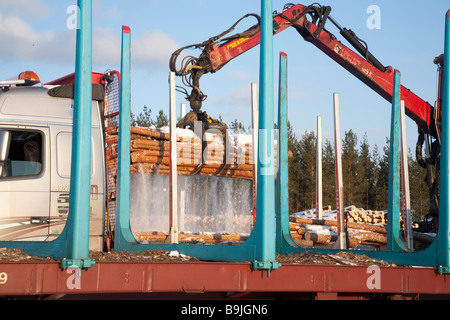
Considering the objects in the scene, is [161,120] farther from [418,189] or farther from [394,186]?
[394,186]

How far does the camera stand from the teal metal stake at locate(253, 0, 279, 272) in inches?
182

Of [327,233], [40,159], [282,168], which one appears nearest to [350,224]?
[327,233]

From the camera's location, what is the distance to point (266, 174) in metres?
4.65

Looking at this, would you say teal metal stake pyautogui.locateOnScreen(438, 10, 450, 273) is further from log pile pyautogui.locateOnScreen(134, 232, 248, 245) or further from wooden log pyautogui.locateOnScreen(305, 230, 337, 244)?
wooden log pyautogui.locateOnScreen(305, 230, 337, 244)

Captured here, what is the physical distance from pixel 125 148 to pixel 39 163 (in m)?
1.54

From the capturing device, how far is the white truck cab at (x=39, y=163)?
25.5 ft

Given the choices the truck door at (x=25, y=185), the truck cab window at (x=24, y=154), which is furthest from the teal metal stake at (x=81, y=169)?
the truck cab window at (x=24, y=154)

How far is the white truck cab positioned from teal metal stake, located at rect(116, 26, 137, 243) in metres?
1.24

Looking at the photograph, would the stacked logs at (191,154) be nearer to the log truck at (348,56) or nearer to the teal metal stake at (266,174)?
the log truck at (348,56)
